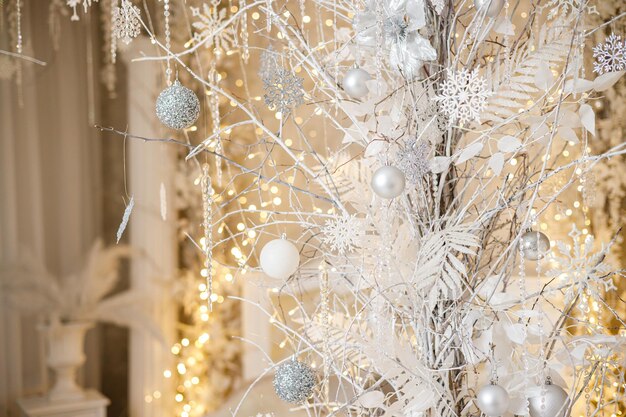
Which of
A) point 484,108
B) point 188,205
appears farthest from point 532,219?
point 188,205

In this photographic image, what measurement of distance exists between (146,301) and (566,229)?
59.3 inches

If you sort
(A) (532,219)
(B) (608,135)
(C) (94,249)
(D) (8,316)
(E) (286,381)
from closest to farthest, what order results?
(A) (532,219)
(E) (286,381)
(B) (608,135)
(D) (8,316)
(C) (94,249)

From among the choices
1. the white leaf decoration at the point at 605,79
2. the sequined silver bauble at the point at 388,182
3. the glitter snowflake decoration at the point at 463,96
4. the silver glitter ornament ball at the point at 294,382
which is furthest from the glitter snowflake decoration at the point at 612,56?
the silver glitter ornament ball at the point at 294,382

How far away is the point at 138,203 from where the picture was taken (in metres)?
2.59

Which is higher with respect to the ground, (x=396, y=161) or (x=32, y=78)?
(x=32, y=78)

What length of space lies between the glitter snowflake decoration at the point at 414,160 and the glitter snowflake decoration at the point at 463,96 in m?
0.04

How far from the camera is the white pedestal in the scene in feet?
7.52

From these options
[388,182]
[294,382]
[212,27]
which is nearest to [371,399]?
[294,382]

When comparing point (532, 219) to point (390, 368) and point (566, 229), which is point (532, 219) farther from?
point (566, 229)

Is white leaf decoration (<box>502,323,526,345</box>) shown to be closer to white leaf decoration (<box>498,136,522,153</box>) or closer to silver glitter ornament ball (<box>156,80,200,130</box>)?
white leaf decoration (<box>498,136,522,153</box>)

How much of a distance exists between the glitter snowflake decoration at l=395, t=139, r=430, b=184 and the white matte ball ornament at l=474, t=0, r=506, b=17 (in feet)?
0.49

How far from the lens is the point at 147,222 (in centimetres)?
259

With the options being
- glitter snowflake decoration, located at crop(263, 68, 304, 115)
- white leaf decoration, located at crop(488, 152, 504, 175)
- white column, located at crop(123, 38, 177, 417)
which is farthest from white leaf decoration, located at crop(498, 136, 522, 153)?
white column, located at crop(123, 38, 177, 417)

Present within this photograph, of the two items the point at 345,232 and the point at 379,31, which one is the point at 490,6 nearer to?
the point at 379,31
